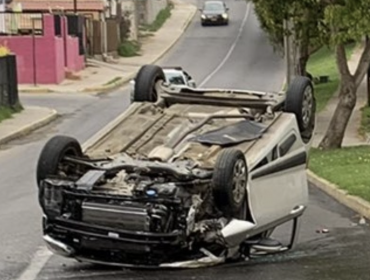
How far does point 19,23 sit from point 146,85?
42104mm

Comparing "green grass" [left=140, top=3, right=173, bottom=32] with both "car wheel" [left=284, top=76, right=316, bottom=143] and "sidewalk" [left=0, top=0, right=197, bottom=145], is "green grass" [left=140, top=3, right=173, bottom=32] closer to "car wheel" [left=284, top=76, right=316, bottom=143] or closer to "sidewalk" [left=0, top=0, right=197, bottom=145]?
"sidewalk" [left=0, top=0, right=197, bottom=145]

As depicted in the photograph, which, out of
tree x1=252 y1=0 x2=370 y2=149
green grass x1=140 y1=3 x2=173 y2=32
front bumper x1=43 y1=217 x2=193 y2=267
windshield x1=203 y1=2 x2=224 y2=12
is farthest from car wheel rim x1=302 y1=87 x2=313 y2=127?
windshield x1=203 y1=2 x2=224 y2=12

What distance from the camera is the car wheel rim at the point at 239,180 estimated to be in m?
10.1

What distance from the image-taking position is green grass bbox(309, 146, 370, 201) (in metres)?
17.2

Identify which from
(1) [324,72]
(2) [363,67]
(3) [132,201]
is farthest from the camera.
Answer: (1) [324,72]

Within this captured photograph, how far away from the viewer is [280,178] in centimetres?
1117

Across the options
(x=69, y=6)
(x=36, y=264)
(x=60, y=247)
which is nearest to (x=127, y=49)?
(x=69, y=6)

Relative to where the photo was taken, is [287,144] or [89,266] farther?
[287,144]

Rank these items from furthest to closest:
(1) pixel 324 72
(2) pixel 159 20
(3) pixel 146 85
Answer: (2) pixel 159 20
(1) pixel 324 72
(3) pixel 146 85

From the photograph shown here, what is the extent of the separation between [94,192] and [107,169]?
0.44 m

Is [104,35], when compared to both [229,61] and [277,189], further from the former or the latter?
[277,189]

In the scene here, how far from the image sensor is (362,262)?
10.6 metres

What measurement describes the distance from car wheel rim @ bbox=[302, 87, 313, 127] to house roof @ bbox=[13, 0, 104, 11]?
50.3 m

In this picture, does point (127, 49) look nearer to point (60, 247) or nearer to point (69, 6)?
point (69, 6)
